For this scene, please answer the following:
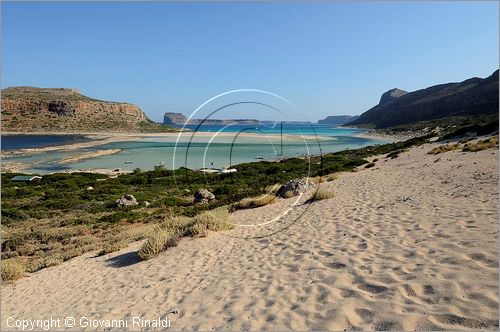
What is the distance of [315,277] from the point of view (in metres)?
6.48

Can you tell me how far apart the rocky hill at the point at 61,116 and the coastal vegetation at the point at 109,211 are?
284 feet

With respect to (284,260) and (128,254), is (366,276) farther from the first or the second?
(128,254)

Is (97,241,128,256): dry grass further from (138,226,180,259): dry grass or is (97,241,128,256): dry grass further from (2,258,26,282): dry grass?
(2,258,26,282): dry grass

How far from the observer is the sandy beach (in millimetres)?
4910

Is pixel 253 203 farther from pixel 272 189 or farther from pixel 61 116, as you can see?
pixel 61 116

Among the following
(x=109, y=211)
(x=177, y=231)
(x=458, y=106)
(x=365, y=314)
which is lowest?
(x=109, y=211)

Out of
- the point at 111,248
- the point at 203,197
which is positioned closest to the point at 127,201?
the point at 203,197

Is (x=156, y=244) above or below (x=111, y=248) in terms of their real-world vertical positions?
above

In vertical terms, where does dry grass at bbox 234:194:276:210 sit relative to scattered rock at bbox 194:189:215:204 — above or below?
above

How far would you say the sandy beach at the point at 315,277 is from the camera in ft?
16.1

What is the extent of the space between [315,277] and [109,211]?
17286 mm

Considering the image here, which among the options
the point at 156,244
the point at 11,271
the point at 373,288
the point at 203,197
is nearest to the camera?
the point at 373,288

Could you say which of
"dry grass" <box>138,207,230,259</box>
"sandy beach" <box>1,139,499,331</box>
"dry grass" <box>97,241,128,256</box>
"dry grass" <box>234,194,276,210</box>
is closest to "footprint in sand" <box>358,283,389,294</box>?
"sandy beach" <box>1,139,499,331</box>

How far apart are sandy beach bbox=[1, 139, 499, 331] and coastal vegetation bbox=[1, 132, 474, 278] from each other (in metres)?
1.03
